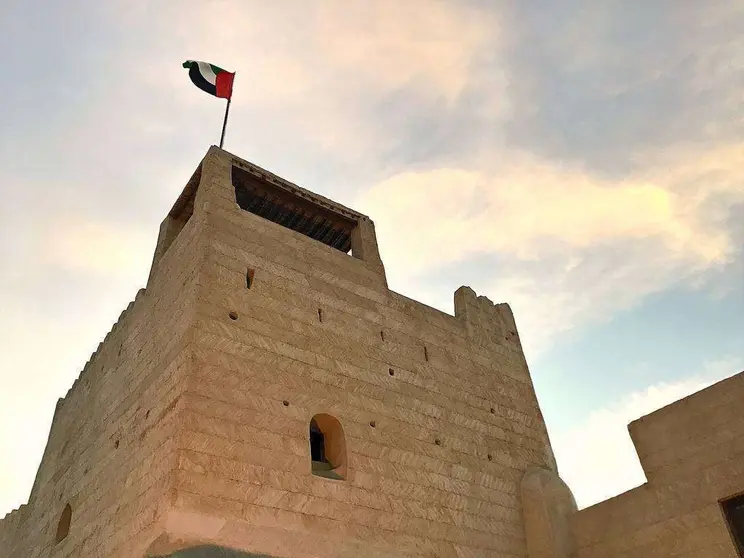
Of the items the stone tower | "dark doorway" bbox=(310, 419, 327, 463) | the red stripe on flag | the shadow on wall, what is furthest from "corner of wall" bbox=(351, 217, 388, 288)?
the shadow on wall

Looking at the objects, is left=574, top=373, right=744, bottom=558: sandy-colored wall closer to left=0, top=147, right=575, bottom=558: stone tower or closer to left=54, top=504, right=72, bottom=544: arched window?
left=0, top=147, right=575, bottom=558: stone tower

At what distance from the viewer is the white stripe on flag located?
12.7m

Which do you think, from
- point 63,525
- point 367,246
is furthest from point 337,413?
point 63,525

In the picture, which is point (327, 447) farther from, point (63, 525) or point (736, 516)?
point (736, 516)

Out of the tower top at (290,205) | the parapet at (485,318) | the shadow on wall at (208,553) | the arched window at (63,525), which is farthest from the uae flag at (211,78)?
the shadow on wall at (208,553)

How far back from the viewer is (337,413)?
8.59 m

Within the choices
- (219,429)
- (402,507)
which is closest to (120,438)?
(219,429)

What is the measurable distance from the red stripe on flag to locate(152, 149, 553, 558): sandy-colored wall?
2.69m

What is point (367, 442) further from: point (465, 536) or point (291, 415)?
point (465, 536)

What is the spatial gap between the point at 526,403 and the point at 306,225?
5.60m

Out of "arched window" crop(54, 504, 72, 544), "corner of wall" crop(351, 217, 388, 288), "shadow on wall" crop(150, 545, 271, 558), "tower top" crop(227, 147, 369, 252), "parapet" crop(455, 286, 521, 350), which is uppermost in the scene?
"tower top" crop(227, 147, 369, 252)

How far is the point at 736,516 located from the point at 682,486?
70 centimetres

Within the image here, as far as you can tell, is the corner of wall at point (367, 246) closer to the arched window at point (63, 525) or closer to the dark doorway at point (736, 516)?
the dark doorway at point (736, 516)

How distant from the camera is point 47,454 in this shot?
42.0ft
